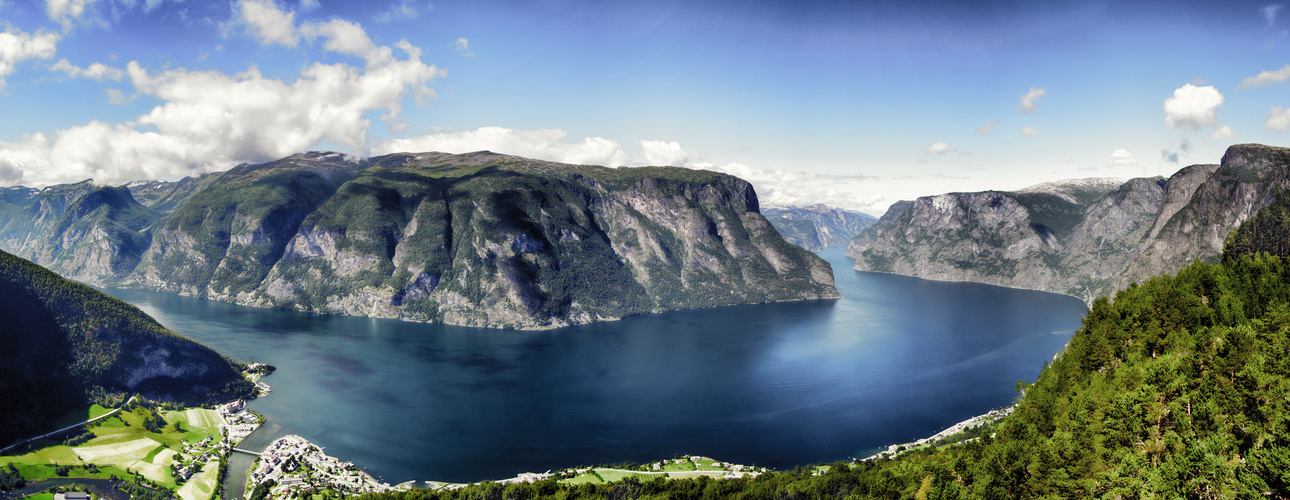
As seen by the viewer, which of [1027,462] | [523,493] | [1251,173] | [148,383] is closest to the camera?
[1027,462]

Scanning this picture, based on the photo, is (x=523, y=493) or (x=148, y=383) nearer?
(x=523, y=493)

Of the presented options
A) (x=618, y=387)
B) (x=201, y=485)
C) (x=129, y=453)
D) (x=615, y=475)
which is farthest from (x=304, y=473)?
(x=618, y=387)

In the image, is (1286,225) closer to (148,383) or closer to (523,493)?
(523,493)

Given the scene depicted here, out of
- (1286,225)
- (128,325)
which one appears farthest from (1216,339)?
(128,325)

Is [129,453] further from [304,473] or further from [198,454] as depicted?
[304,473]

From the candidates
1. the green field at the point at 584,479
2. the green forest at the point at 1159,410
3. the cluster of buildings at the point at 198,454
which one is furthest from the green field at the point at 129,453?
the green forest at the point at 1159,410

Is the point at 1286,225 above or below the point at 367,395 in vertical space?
above

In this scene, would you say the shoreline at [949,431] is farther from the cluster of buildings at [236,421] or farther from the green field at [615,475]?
the cluster of buildings at [236,421]
